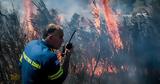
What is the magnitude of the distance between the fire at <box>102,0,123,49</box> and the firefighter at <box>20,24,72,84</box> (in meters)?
11.3

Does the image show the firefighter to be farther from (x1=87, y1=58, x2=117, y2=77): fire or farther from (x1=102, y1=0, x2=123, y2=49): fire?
(x1=102, y1=0, x2=123, y2=49): fire

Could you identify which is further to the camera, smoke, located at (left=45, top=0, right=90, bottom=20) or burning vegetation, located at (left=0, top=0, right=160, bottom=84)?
smoke, located at (left=45, top=0, right=90, bottom=20)


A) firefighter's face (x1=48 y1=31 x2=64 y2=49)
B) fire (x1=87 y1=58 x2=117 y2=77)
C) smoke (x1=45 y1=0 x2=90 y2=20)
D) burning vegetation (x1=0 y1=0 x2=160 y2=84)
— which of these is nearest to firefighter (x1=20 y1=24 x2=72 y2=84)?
firefighter's face (x1=48 y1=31 x2=64 y2=49)

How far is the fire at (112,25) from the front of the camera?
1619 cm

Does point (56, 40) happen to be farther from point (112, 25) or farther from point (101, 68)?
point (112, 25)

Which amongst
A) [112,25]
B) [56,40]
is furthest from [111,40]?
[56,40]

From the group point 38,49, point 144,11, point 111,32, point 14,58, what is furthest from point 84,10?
point 38,49

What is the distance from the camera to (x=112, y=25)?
17328mm

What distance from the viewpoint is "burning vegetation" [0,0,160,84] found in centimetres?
1294

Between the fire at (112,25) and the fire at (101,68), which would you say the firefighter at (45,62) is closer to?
the fire at (101,68)

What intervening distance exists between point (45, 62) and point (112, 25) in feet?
42.7

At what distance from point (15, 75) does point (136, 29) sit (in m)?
11.2

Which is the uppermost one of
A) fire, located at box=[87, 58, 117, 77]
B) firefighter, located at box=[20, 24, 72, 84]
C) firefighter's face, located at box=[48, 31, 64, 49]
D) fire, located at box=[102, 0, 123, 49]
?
firefighter's face, located at box=[48, 31, 64, 49]

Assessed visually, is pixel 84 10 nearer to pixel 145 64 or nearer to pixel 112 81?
pixel 145 64
